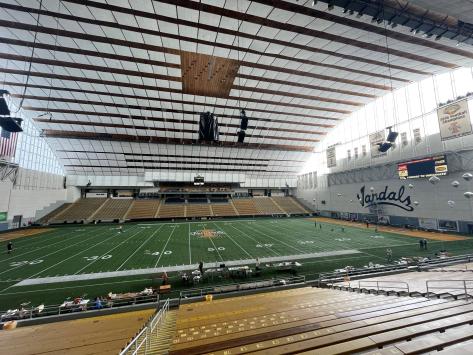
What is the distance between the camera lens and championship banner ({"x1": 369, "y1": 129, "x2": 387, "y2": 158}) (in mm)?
33281

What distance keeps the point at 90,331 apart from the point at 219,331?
14.9 feet

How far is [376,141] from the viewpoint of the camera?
3409 cm

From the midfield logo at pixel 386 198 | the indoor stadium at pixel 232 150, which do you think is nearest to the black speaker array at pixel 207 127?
the indoor stadium at pixel 232 150

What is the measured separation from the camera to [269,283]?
1200cm

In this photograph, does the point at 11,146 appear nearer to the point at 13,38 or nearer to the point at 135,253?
the point at 13,38

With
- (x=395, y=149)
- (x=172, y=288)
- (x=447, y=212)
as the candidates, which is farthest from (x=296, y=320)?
(x=395, y=149)

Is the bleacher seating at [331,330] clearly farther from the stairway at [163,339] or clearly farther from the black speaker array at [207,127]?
the black speaker array at [207,127]

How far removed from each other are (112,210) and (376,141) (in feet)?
171

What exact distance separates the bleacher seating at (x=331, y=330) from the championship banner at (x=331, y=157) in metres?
A: 40.8

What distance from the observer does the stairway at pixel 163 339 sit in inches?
180

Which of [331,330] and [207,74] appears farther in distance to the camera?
[207,74]

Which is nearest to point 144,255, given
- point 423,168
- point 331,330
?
A: point 331,330

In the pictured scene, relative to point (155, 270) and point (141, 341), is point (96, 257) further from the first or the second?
point (141, 341)

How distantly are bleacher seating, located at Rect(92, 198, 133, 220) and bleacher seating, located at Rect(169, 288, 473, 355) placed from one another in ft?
145
